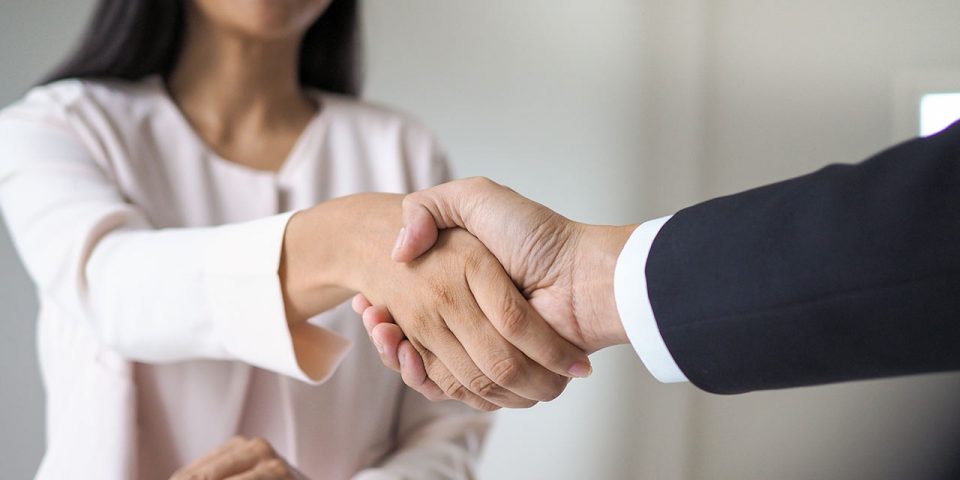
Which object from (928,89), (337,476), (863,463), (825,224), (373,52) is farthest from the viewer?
(863,463)

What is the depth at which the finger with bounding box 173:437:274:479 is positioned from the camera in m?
0.80

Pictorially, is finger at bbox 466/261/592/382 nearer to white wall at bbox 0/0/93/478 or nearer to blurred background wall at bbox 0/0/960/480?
white wall at bbox 0/0/93/478

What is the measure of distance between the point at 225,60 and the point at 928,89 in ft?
4.20

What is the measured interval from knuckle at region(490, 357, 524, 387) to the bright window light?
1.22 m

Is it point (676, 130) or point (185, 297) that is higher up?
point (185, 297)

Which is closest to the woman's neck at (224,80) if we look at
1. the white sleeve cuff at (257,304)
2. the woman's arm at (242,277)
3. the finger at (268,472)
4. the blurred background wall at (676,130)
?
the woman's arm at (242,277)

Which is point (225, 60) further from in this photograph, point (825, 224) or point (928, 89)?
point (928, 89)

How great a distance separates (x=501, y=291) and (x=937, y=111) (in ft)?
4.21

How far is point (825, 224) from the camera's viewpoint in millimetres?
498

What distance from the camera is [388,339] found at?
2.37 ft

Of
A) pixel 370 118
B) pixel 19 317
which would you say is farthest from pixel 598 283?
pixel 19 317

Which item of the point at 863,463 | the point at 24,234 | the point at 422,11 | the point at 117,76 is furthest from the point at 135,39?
the point at 863,463

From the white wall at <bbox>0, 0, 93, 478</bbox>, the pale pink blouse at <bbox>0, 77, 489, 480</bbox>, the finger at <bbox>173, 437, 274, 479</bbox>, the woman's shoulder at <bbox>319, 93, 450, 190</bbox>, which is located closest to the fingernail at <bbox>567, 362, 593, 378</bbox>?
the pale pink blouse at <bbox>0, 77, 489, 480</bbox>

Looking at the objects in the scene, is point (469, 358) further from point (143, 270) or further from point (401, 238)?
point (143, 270)
